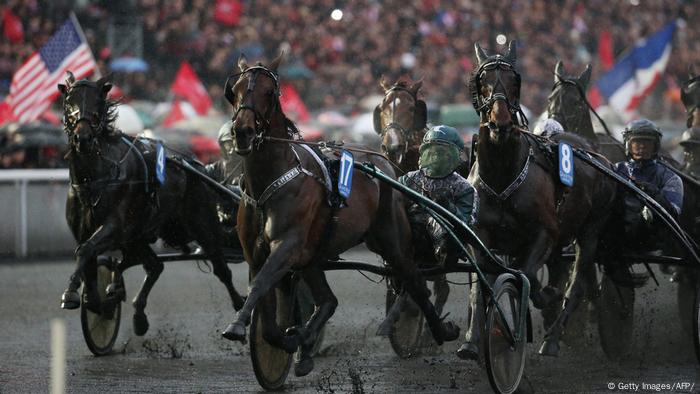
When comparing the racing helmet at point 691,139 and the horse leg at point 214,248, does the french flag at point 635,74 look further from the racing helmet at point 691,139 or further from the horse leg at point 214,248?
the horse leg at point 214,248

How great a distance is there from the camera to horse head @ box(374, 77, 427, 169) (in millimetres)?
9680

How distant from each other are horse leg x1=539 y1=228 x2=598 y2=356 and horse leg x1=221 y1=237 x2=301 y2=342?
6.97 ft

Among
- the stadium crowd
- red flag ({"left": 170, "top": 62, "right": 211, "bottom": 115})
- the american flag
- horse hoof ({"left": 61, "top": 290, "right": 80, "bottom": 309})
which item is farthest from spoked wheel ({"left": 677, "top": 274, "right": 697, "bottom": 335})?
the stadium crowd

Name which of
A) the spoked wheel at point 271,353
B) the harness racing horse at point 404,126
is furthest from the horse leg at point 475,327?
the harness racing horse at point 404,126

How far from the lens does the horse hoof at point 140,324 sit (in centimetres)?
1001

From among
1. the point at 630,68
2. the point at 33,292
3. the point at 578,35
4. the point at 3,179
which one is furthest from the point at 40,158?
the point at 578,35

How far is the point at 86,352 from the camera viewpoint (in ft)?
31.2

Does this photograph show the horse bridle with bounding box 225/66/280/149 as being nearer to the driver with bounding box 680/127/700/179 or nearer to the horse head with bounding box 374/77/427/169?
the horse head with bounding box 374/77/427/169

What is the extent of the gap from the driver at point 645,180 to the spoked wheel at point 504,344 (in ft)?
6.15

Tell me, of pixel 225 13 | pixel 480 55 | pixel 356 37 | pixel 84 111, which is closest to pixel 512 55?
pixel 480 55

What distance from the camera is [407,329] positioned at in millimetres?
9516

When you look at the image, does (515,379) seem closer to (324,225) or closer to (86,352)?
(324,225)

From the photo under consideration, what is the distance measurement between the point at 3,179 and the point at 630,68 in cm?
843

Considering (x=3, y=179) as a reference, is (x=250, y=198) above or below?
below
